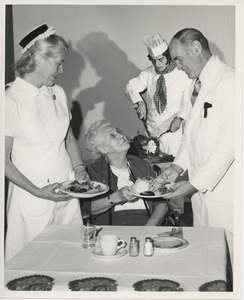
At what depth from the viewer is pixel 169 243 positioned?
224 centimetres

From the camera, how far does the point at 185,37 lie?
8.23 ft

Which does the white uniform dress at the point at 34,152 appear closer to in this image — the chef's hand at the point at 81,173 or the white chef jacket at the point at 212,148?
the chef's hand at the point at 81,173

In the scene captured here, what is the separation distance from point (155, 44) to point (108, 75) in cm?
29

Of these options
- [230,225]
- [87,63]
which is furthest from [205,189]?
[87,63]

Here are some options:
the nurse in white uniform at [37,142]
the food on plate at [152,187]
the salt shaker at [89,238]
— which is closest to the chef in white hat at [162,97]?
the food on plate at [152,187]

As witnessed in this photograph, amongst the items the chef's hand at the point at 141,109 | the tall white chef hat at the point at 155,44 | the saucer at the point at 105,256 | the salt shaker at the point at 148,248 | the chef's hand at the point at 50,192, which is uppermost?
the tall white chef hat at the point at 155,44

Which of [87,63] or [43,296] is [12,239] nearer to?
[43,296]

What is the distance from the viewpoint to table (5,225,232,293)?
195cm

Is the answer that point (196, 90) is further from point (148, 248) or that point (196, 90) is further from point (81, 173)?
point (148, 248)

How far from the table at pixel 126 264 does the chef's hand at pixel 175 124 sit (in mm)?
577

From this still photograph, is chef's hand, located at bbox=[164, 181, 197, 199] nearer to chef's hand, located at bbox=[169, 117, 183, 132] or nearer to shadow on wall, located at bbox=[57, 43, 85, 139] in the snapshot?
chef's hand, located at bbox=[169, 117, 183, 132]

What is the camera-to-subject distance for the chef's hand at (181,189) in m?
2.57

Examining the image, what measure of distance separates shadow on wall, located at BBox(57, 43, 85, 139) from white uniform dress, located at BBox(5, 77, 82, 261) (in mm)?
36

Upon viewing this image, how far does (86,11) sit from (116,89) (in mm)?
419
